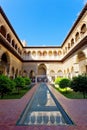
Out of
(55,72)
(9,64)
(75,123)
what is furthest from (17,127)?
(55,72)

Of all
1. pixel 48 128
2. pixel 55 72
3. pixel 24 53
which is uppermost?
pixel 24 53

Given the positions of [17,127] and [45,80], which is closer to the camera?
[17,127]

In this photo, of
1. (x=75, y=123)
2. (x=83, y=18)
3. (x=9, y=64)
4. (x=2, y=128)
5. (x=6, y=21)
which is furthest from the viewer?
(x=9, y=64)

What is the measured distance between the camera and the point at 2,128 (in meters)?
4.77

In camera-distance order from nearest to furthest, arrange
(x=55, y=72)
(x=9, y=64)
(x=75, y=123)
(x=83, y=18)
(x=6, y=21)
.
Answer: (x=75, y=123) < (x=83, y=18) < (x=6, y=21) < (x=9, y=64) < (x=55, y=72)

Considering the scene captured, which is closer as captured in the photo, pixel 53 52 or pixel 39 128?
pixel 39 128

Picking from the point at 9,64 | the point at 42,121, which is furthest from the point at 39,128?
the point at 9,64

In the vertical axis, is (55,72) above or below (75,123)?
above

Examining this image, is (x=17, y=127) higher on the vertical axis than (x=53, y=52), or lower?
lower

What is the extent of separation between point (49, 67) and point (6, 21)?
759 inches

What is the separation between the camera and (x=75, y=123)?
17.3 ft

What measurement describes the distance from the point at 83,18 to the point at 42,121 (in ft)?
53.3

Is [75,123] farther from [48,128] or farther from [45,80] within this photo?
[45,80]

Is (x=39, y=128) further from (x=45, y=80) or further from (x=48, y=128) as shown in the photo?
(x=45, y=80)
